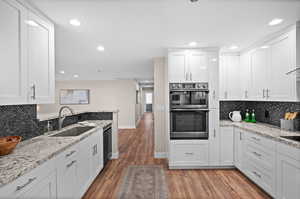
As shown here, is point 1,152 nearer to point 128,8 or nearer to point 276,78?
point 128,8

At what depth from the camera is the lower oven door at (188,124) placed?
329 centimetres

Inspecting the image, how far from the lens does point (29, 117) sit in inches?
83.9

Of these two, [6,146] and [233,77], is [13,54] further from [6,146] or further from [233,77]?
[233,77]

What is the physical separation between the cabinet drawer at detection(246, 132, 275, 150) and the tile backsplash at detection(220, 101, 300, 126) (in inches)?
29.9

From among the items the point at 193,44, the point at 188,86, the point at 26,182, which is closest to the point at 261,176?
the point at 188,86

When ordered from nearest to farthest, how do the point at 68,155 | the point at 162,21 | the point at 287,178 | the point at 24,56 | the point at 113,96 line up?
the point at 24,56
the point at 68,155
the point at 287,178
the point at 162,21
the point at 113,96

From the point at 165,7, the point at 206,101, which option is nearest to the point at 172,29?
the point at 165,7

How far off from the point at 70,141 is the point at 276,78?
10.2 feet

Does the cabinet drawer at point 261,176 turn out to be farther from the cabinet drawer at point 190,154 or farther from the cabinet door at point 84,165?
the cabinet door at point 84,165

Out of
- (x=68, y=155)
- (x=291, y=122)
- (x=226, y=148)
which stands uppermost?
(x=291, y=122)

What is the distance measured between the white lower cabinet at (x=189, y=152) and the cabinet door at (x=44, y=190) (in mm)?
2184

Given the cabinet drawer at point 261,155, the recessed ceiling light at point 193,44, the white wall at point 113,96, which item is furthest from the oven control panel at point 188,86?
the white wall at point 113,96

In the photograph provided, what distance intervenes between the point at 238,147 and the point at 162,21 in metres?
2.61

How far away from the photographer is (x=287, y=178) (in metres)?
1.99
